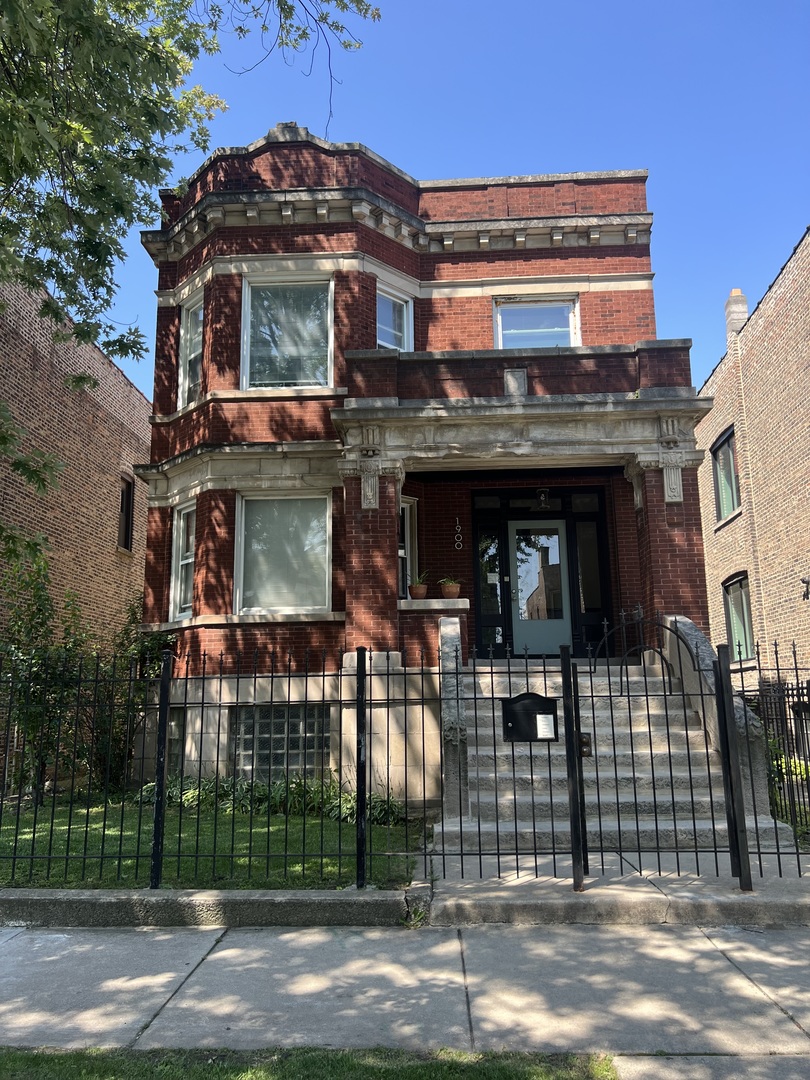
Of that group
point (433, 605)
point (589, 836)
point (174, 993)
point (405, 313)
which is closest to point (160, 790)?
point (174, 993)

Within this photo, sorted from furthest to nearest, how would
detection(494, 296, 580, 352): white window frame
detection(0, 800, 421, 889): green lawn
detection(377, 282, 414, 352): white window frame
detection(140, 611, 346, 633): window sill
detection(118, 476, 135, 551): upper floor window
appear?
detection(118, 476, 135, 551): upper floor window < detection(494, 296, 580, 352): white window frame < detection(377, 282, 414, 352): white window frame < detection(140, 611, 346, 633): window sill < detection(0, 800, 421, 889): green lawn

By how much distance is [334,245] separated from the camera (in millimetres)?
12555

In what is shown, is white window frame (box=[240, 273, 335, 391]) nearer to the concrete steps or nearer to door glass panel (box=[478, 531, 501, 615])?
door glass panel (box=[478, 531, 501, 615])

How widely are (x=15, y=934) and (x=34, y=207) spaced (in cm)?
733

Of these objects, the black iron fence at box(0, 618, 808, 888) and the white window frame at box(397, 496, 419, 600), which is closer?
the black iron fence at box(0, 618, 808, 888)

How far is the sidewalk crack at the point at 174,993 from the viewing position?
13.0 ft

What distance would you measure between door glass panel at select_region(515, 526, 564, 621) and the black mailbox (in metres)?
6.34

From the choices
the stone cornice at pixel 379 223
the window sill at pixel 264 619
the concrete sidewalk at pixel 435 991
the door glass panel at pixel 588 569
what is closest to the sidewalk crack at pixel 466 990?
the concrete sidewalk at pixel 435 991

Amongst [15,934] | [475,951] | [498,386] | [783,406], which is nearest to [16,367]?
[498,386]

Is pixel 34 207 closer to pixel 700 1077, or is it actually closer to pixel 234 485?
pixel 234 485

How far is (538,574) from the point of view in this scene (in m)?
13.0

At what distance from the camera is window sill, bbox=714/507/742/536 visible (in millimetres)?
17516

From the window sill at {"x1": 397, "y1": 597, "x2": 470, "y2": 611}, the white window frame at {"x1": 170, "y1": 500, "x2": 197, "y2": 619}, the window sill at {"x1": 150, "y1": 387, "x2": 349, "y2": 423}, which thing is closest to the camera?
the window sill at {"x1": 397, "y1": 597, "x2": 470, "y2": 611}

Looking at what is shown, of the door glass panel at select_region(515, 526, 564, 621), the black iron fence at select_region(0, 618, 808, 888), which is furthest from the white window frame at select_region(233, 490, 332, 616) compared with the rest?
the door glass panel at select_region(515, 526, 564, 621)
